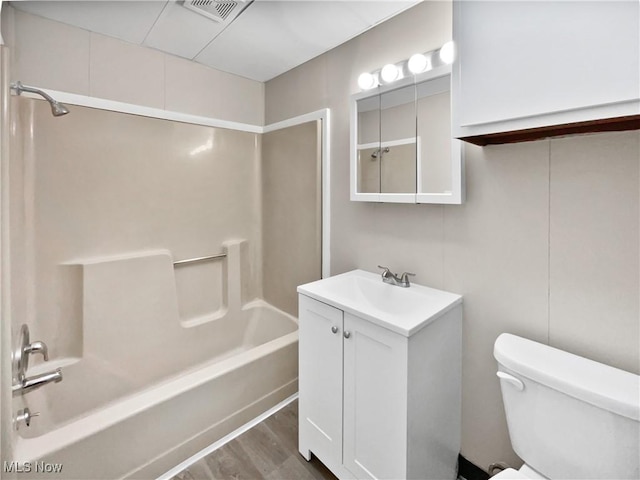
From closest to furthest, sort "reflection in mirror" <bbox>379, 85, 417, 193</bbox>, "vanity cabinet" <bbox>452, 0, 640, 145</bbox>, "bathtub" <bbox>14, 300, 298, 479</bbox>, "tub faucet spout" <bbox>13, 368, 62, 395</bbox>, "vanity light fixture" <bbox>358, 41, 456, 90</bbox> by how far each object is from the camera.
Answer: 1. "vanity cabinet" <bbox>452, 0, 640, 145</bbox>
2. "tub faucet spout" <bbox>13, 368, 62, 395</bbox>
3. "bathtub" <bbox>14, 300, 298, 479</bbox>
4. "vanity light fixture" <bbox>358, 41, 456, 90</bbox>
5. "reflection in mirror" <bbox>379, 85, 417, 193</bbox>

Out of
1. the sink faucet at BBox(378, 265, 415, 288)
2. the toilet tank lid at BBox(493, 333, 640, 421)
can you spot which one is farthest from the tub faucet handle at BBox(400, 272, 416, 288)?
the toilet tank lid at BBox(493, 333, 640, 421)

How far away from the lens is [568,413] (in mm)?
915

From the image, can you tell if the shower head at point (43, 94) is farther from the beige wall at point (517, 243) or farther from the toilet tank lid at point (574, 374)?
the toilet tank lid at point (574, 374)

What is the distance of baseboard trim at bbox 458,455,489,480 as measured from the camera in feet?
4.46

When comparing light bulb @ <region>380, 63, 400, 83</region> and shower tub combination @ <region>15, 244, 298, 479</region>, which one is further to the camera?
light bulb @ <region>380, 63, 400, 83</region>

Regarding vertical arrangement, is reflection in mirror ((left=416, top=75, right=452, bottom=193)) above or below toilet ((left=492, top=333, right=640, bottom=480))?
above

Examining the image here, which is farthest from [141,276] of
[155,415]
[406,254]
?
[406,254]

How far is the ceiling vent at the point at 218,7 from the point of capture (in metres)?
1.52

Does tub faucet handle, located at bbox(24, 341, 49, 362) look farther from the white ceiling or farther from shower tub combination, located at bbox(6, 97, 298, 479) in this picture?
the white ceiling

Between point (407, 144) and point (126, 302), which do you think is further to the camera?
point (126, 302)

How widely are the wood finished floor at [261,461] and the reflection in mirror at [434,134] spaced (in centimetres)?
149

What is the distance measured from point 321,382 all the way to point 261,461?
0.58 meters

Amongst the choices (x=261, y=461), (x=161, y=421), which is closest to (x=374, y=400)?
(x=261, y=461)

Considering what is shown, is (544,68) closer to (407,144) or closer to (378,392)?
(407,144)
